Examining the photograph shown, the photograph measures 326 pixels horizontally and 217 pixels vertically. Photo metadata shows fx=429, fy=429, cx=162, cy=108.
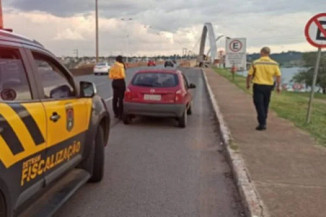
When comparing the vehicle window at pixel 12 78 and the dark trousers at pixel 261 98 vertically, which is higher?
the vehicle window at pixel 12 78

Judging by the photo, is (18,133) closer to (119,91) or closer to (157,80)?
(157,80)

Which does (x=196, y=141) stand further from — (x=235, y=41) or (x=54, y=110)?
(x=235, y=41)

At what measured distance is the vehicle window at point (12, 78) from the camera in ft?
11.2

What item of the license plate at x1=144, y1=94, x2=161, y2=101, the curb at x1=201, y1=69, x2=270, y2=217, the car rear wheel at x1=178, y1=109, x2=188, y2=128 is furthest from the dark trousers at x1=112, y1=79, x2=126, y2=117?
the curb at x1=201, y1=69, x2=270, y2=217

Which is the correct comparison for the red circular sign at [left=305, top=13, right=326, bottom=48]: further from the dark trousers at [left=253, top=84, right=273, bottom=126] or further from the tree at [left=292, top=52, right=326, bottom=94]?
the tree at [left=292, top=52, right=326, bottom=94]

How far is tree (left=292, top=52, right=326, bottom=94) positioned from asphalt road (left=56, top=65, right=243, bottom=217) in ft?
178

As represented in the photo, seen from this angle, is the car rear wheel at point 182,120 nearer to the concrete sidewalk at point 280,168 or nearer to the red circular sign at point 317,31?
the concrete sidewalk at point 280,168

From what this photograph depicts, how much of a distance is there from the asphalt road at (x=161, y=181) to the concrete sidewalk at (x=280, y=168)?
0.30 m

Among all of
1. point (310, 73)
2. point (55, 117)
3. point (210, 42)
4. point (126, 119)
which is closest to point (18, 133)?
point (55, 117)

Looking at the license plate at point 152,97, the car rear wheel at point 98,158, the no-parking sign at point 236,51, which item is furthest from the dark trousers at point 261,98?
the no-parking sign at point 236,51

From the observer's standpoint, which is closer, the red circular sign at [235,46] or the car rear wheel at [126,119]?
the car rear wheel at [126,119]

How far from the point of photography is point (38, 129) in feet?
11.5

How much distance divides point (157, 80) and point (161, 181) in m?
5.47

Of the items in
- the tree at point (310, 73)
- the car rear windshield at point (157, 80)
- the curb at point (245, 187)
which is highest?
the car rear windshield at point (157, 80)
